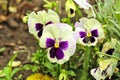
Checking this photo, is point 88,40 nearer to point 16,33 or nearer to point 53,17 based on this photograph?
point 53,17

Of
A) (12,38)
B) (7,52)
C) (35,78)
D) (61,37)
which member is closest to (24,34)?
(12,38)

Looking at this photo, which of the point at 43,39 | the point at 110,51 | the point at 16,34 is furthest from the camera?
the point at 16,34

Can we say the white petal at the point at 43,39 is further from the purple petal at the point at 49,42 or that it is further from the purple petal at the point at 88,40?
the purple petal at the point at 88,40

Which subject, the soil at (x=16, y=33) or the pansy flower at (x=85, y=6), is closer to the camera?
the pansy flower at (x=85, y=6)

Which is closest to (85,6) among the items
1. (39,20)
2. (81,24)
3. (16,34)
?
(81,24)

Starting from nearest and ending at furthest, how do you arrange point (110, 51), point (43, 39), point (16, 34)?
point (43, 39), point (110, 51), point (16, 34)

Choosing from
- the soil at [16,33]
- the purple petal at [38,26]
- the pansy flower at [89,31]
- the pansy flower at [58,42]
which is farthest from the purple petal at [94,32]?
the soil at [16,33]

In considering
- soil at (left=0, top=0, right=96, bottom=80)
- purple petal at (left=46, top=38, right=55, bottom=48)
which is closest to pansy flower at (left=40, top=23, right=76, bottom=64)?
purple petal at (left=46, top=38, right=55, bottom=48)
